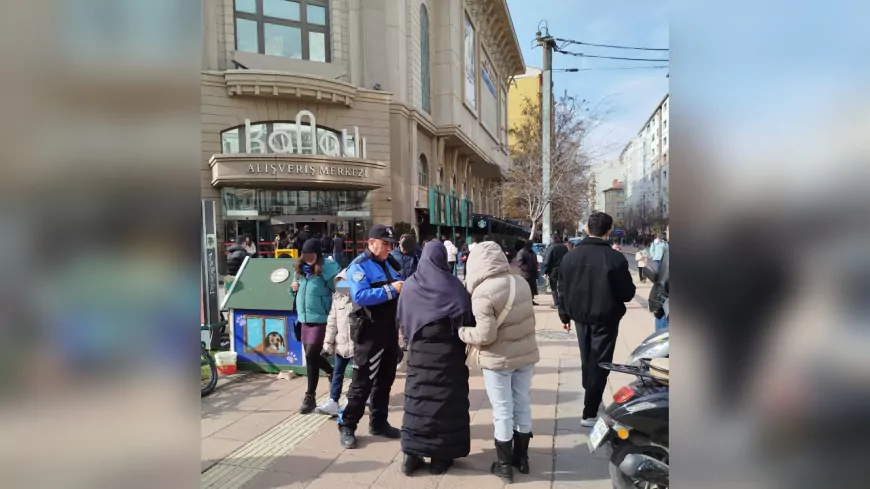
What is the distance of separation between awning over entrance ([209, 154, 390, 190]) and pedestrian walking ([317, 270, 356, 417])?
59.1ft

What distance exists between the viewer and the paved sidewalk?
3.45 meters

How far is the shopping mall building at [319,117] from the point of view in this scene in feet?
71.2

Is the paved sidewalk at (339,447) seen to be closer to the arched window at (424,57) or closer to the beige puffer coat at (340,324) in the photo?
the beige puffer coat at (340,324)

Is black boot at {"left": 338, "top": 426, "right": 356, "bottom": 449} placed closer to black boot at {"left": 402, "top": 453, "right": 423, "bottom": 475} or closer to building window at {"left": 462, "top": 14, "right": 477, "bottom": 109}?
black boot at {"left": 402, "top": 453, "right": 423, "bottom": 475}

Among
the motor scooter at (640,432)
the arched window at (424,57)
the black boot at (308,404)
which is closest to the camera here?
the motor scooter at (640,432)

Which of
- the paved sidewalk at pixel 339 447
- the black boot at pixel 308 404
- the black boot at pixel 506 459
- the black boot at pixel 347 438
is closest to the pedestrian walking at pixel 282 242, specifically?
the paved sidewalk at pixel 339 447

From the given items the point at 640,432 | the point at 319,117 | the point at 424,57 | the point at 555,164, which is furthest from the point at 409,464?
the point at 424,57

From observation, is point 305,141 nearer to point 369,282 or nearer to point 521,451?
point 369,282
